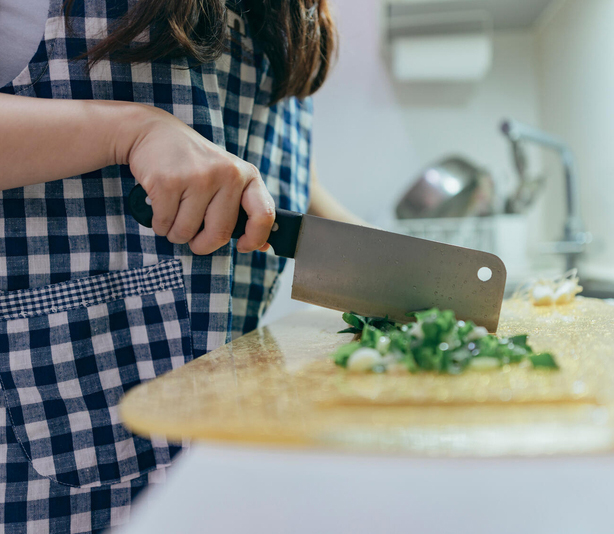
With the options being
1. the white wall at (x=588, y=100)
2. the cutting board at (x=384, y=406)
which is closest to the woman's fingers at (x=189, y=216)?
the cutting board at (x=384, y=406)

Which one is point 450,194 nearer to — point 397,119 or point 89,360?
point 397,119

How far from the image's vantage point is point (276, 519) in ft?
0.94

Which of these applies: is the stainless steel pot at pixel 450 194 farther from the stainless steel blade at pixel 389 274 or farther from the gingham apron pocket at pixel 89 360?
the gingham apron pocket at pixel 89 360

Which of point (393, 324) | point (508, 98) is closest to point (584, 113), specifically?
point (508, 98)

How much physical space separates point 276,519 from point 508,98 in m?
1.92

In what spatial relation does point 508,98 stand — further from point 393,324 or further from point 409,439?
point 409,439

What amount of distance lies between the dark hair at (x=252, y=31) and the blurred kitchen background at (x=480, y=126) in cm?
77

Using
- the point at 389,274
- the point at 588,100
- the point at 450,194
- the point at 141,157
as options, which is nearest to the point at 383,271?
the point at 389,274

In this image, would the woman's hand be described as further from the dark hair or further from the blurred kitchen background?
the blurred kitchen background

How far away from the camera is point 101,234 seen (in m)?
0.53

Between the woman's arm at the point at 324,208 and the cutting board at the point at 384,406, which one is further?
the woman's arm at the point at 324,208

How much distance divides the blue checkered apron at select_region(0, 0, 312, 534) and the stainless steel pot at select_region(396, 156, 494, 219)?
45.8 inches

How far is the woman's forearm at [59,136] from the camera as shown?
44 centimetres

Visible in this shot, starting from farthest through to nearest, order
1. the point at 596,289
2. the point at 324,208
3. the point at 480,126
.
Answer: the point at 480,126
the point at 596,289
the point at 324,208
